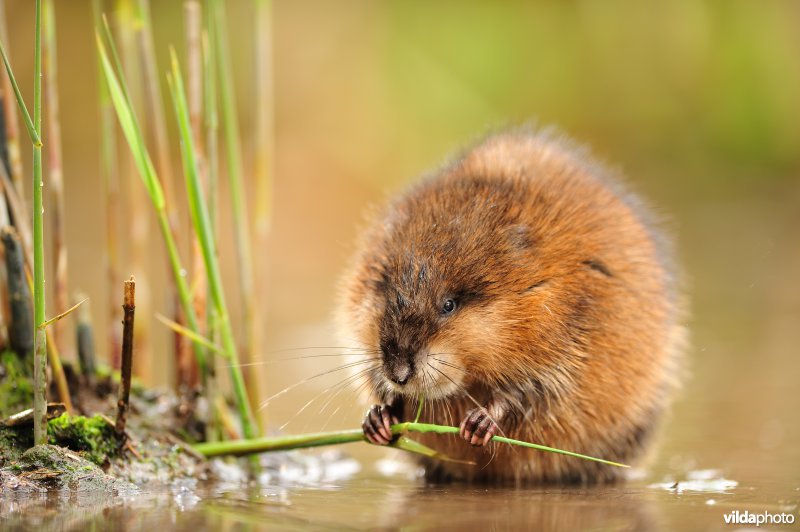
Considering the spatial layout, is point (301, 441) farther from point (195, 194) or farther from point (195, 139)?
point (195, 139)

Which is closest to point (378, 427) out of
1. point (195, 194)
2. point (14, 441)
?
point (195, 194)

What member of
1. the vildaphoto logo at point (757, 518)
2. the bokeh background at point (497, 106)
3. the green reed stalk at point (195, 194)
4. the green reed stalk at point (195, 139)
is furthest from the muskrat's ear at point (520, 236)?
the bokeh background at point (497, 106)

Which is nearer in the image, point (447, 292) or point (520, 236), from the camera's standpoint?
point (447, 292)

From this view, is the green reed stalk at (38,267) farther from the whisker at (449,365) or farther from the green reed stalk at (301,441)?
the whisker at (449,365)

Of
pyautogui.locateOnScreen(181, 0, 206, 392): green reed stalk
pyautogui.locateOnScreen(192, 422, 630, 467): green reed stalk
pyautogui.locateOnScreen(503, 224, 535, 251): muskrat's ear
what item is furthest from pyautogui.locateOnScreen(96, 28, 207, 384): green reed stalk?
pyautogui.locateOnScreen(503, 224, 535, 251): muskrat's ear

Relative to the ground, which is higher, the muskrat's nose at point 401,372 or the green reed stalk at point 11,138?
the green reed stalk at point 11,138

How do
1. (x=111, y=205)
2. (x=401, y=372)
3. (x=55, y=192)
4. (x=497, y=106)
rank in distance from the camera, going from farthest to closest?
(x=497, y=106), (x=111, y=205), (x=55, y=192), (x=401, y=372)
